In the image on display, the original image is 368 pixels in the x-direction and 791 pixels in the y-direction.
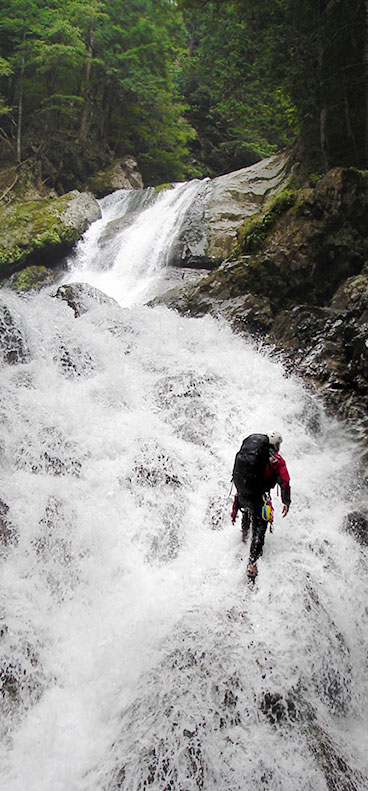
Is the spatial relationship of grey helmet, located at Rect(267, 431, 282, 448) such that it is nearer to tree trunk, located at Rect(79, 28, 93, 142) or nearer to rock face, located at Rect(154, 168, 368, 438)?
rock face, located at Rect(154, 168, 368, 438)

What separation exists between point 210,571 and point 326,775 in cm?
189

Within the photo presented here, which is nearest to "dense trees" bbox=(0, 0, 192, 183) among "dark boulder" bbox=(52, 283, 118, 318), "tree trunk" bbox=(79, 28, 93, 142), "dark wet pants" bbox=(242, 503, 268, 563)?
"tree trunk" bbox=(79, 28, 93, 142)

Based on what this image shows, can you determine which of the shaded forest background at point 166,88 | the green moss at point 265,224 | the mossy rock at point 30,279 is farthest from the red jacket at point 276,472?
the mossy rock at point 30,279

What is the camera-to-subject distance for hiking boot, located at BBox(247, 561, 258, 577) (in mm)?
4012

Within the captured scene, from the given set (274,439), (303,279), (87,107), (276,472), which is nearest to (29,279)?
(303,279)

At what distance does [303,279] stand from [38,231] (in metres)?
10.1

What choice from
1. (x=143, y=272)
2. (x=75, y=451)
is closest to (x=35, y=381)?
(x=75, y=451)

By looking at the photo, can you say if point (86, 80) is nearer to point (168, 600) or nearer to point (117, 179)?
point (117, 179)

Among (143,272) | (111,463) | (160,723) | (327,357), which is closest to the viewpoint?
(160,723)

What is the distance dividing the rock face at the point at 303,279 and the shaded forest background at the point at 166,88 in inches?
101

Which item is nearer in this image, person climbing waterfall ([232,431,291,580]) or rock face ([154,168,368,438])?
person climbing waterfall ([232,431,291,580])

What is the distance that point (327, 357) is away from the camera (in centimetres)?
809

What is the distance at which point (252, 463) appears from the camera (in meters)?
3.76

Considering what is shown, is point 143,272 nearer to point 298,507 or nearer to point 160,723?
point 298,507
